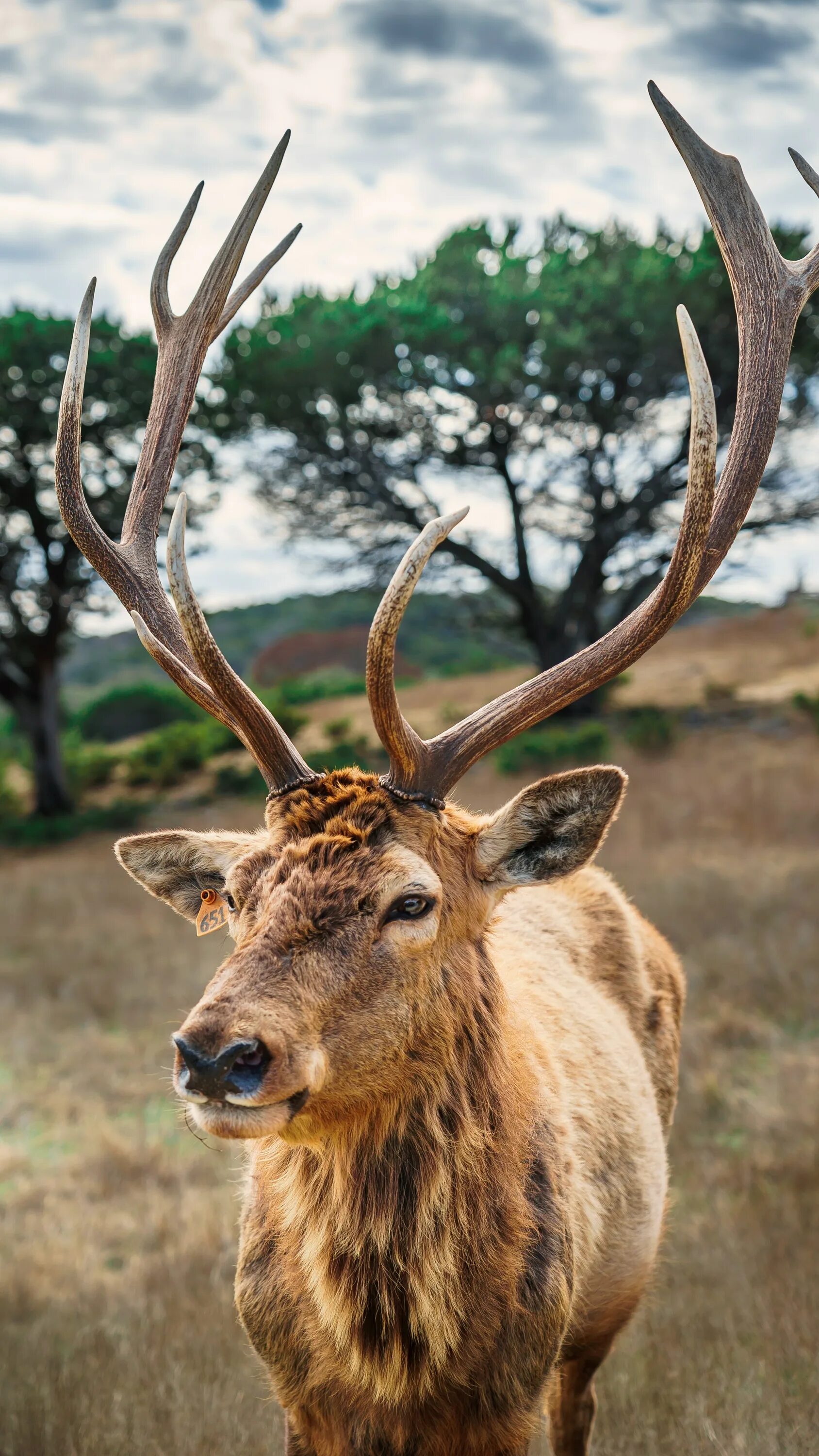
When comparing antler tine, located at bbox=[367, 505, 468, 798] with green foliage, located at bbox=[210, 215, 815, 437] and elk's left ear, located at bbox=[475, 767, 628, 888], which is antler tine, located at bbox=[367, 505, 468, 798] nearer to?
elk's left ear, located at bbox=[475, 767, 628, 888]

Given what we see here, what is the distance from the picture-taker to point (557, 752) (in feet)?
54.2

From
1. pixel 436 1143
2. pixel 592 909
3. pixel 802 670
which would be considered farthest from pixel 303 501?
pixel 436 1143

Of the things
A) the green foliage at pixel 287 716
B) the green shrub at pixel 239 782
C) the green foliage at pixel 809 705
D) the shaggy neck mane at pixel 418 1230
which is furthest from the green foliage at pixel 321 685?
the shaggy neck mane at pixel 418 1230

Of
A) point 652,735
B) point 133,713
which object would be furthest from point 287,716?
point 133,713

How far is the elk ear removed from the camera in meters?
2.89

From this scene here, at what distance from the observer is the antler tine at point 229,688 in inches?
105

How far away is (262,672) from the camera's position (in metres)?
30.4

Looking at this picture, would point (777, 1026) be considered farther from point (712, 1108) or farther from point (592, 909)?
point (592, 909)

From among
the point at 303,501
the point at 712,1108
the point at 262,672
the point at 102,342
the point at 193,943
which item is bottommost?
the point at 712,1108

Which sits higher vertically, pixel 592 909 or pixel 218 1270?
pixel 592 909

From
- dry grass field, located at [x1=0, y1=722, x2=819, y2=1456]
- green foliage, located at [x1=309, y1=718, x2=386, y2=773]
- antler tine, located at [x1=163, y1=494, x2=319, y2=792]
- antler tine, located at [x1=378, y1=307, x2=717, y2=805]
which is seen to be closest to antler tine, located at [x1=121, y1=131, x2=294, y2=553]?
antler tine, located at [x1=163, y1=494, x2=319, y2=792]

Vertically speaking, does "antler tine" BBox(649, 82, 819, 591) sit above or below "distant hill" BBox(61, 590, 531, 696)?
below

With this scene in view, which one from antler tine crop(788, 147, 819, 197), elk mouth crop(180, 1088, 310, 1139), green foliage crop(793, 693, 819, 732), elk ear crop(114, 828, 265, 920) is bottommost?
green foliage crop(793, 693, 819, 732)

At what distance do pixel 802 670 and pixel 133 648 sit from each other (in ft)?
71.2
